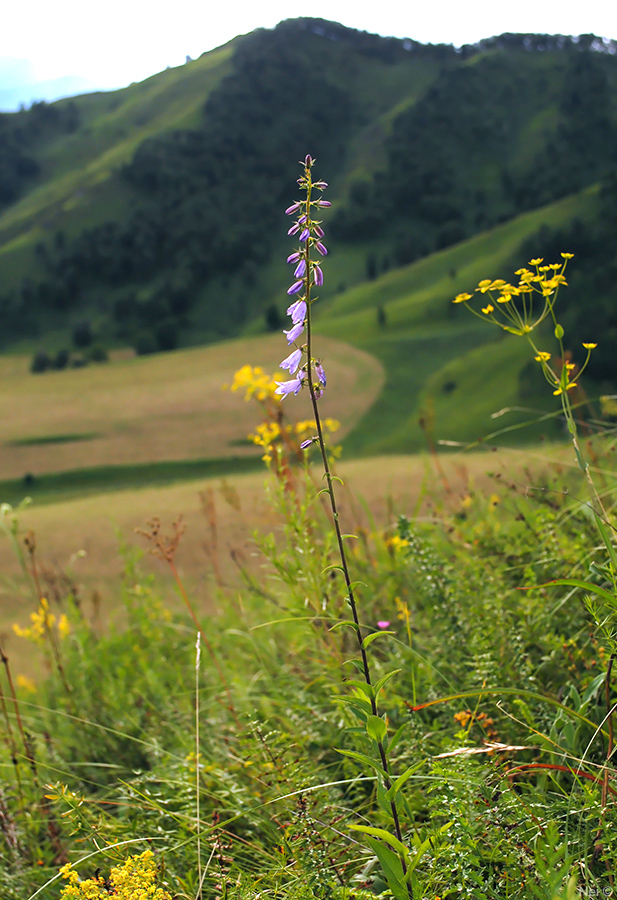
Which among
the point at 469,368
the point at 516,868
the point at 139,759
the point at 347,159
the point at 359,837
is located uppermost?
the point at 347,159

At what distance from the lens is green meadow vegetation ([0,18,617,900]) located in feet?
5.33

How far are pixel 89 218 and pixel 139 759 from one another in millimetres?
38855

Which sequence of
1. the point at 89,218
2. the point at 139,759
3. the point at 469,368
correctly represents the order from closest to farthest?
the point at 139,759, the point at 469,368, the point at 89,218

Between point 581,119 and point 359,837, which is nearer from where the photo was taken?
point 359,837

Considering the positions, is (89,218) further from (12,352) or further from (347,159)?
Result: (347,159)

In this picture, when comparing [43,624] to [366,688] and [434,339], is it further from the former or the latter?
[434,339]

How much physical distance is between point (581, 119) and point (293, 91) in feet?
67.5

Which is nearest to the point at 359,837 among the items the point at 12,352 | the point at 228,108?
the point at 12,352

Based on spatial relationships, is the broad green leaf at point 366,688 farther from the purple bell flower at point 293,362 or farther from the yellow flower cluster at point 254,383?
the yellow flower cluster at point 254,383

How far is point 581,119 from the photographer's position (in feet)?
133

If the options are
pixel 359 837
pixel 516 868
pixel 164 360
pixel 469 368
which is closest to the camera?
pixel 516 868

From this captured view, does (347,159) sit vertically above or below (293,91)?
below

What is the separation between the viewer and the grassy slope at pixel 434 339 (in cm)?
855

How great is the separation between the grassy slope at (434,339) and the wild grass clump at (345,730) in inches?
67.9
